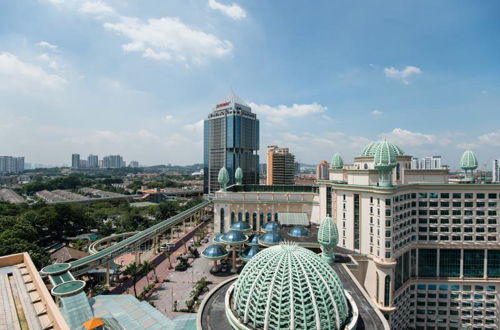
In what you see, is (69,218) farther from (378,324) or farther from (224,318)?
(378,324)

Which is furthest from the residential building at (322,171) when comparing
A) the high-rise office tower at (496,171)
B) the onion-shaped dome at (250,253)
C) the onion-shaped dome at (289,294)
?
the onion-shaped dome at (289,294)

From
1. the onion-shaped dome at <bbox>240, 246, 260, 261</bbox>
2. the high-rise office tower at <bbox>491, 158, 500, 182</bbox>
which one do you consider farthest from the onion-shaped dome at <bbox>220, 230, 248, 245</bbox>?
the high-rise office tower at <bbox>491, 158, 500, 182</bbox>

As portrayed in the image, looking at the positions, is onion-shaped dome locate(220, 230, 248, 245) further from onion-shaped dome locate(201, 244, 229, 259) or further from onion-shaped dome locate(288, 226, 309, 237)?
onion-shaped dome locate(288, 226, 309, 237)

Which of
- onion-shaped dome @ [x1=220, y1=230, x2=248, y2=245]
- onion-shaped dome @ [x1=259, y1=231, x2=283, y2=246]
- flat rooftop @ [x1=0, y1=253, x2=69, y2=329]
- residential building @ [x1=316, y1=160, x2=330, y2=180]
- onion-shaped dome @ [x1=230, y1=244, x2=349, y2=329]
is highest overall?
residential building @ [x1=316, y1=160, x2=330, y2=180]

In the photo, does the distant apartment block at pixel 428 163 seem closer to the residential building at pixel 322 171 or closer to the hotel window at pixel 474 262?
the hotel window at pixel 474 262

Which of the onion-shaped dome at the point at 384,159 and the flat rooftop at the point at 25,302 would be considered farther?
the onion-shaped dome at the point at 384,159

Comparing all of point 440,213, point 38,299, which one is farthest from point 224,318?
point 440,213
